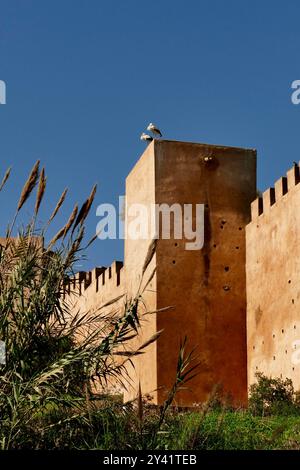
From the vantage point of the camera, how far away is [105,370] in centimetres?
783

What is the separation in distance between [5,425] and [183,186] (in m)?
9.21

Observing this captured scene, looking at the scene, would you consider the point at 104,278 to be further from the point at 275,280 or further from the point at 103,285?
the point at 275,280

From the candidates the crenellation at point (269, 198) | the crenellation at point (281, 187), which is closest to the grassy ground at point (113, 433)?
the crenellation at point (281, 187)

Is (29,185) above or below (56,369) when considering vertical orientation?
above

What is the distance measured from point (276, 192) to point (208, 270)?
80.7 inches

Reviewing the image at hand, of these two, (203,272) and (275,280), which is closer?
(275,280)

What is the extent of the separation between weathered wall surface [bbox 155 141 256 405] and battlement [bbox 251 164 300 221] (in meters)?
0.68

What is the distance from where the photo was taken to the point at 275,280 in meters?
14.4

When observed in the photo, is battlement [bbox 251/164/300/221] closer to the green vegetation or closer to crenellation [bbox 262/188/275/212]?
crenellation [bbox 262/188/275/212]

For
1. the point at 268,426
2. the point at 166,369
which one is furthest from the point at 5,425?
the point at 166,369

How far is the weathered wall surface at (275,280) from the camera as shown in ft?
44.6

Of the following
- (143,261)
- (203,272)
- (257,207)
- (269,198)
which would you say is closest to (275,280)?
(269,198)

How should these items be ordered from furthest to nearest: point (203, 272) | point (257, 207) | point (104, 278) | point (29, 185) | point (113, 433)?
point (104, 278), point (203, 272), point (257, 207), point (113, 433), point (29, 185)

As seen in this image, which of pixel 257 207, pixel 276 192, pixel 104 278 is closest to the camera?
pixel 276 192
